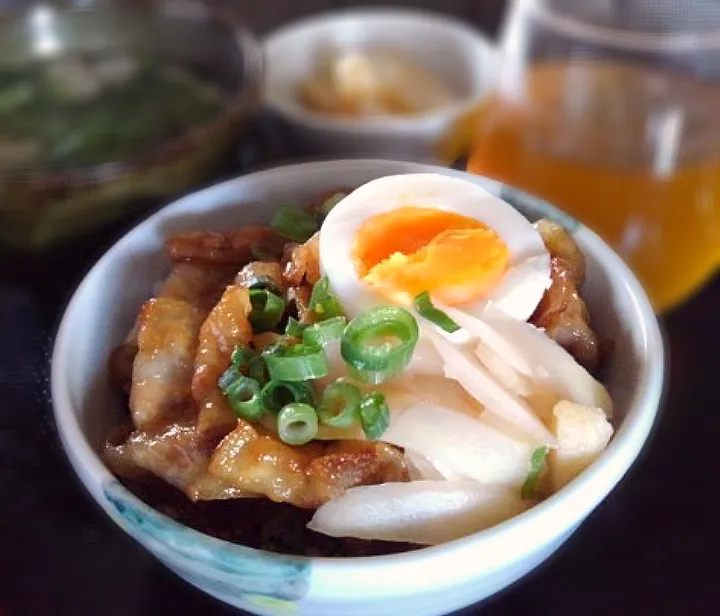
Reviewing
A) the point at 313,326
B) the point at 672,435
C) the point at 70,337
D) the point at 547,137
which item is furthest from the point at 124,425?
the point at 547,137

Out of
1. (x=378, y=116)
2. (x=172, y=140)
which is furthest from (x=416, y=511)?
(x=378, y=116)

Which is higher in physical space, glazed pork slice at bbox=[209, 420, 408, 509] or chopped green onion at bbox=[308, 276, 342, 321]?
chopped green onion at bbox=[308, 276, 342, 321]

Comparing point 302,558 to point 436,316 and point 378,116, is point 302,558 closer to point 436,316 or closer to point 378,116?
point 436,316

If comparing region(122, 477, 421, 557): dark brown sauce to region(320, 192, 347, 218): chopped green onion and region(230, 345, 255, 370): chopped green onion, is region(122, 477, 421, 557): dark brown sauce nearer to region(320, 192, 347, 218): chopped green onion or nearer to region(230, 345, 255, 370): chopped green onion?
region(230, 345, 255, 370): chopped green onion

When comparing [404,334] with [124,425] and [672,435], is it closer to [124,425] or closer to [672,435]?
[124,425]

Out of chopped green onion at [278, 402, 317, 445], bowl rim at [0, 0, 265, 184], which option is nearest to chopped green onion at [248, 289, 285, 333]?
chopped green onion at [278, 402, 317, 445]

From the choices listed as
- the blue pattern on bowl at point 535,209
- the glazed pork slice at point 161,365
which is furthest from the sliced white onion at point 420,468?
the blue pattern on bowl at point 535,209

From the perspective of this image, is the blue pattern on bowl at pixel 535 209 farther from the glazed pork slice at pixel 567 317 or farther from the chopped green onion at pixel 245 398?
the chopped green onion at pixel 245 398
